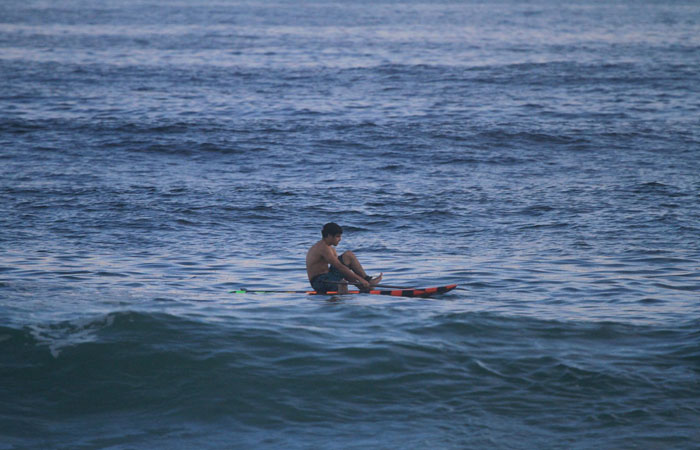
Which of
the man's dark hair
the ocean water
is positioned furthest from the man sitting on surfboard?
the ocean water

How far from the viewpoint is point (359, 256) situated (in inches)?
654

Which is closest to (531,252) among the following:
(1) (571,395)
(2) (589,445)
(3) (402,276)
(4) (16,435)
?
(3) (402,276)

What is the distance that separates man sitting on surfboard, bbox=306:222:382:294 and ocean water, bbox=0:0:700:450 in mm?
341

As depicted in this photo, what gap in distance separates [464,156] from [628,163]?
5.01 meters

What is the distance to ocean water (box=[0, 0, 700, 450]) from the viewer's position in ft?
33.0

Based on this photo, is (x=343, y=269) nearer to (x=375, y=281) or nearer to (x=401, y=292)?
(x=375, y=281)

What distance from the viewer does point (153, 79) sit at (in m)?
42.0

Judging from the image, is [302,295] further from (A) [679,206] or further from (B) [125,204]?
Answer: (A) [679,206]

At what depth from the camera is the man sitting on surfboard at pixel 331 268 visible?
46.3 feet

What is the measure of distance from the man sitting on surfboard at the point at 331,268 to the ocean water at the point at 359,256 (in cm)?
34

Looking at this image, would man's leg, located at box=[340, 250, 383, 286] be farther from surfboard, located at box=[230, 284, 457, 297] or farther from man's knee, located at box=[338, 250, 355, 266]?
surfboard, located at box=[230, 284, 457, 297]

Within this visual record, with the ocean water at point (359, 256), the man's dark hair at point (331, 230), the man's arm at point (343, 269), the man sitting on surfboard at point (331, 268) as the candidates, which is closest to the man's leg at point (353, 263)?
the man sitting on surfboard at point (331, 268)

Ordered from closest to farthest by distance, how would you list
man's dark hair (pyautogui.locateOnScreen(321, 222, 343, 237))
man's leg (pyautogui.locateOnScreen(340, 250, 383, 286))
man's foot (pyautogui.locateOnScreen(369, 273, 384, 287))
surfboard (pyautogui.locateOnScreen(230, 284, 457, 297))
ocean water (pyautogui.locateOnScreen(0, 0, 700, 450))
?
ocean water (pyautogui.locateOnScreen(0, 0, 700, 450)) → surfboard (pyautogui.locateOnScreen(230, 284, 457, 297)) → man's foot (pyautogui.locateOnScreen(369, 273, 384, 287)) → man's dark hair (pyautogui.locateOnScreen(321, 222, 343, 237)) → man's leg (pyautogui.locateOnScreen(340, 250, 383, 286))

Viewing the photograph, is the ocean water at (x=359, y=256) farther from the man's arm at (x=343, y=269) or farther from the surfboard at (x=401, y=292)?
the man's arm at (x=343, y=269)
